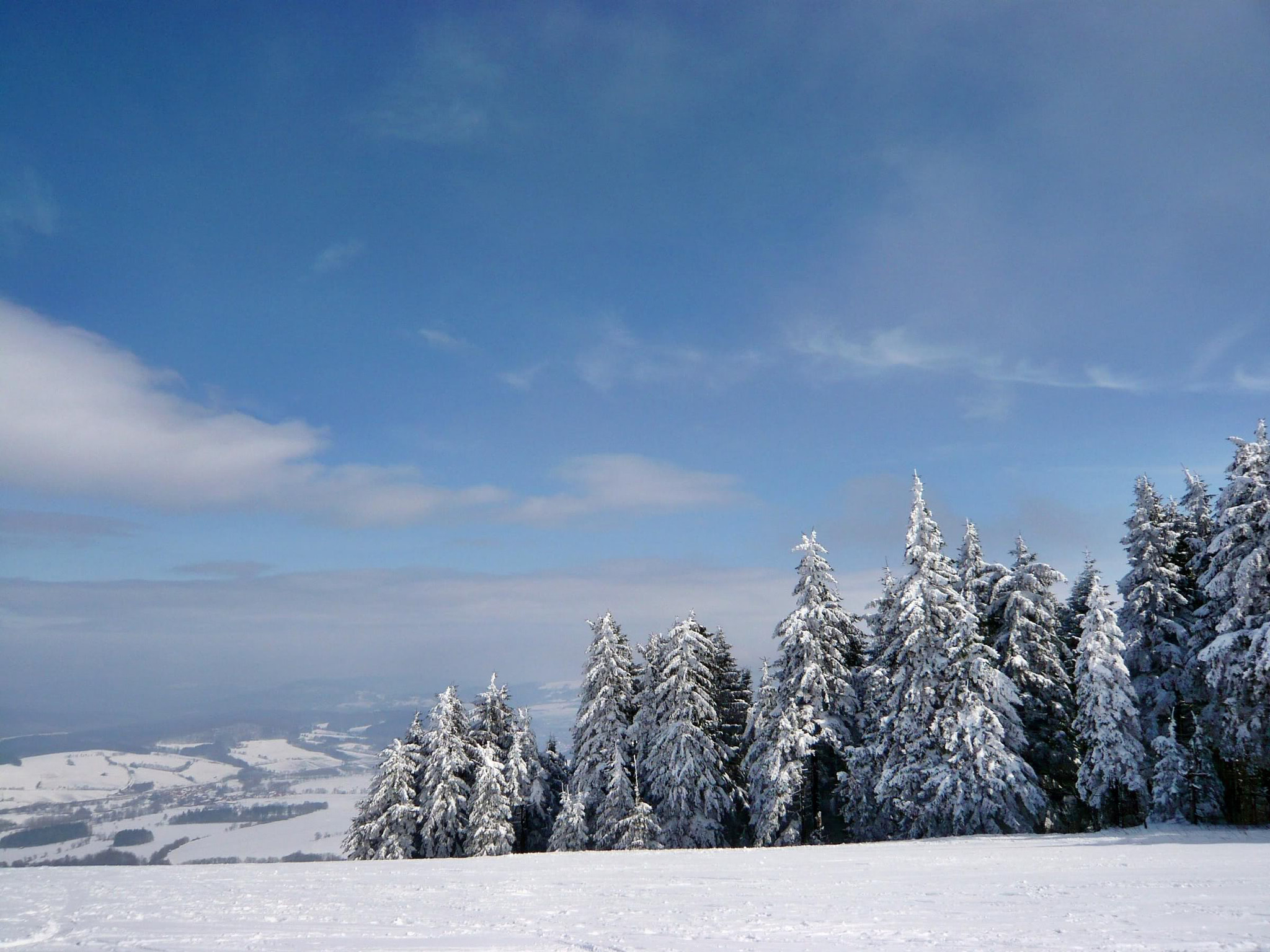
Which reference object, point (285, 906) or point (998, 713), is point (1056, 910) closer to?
point (285, 906)

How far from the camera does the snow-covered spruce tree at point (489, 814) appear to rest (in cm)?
4000

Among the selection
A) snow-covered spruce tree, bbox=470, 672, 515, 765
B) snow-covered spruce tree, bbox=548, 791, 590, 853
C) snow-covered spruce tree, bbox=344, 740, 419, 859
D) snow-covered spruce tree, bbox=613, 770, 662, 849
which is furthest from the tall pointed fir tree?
snow-covered spruce tree, bbox=344, 740, 419, 859

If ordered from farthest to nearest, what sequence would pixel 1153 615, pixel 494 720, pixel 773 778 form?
pixel 494 720 → pixel 773 778 → pixel 1153 615

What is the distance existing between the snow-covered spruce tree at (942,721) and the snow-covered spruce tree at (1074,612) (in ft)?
22.7

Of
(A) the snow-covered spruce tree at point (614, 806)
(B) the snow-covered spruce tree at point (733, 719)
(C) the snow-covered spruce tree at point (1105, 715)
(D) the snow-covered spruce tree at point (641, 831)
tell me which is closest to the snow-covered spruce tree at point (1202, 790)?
(C) the snow-covered spruce tree at point (1105, 715)

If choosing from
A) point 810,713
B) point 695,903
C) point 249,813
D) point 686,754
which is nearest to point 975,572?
point 810,713

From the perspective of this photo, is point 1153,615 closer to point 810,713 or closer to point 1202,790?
point 1202,790

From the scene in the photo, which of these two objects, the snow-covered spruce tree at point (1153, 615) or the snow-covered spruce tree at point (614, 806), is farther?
the snow-covered spruce tree at point (614, 806)

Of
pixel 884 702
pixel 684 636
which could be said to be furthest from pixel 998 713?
pixel 684 636

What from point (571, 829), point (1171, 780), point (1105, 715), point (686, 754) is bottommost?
point (571, 829)

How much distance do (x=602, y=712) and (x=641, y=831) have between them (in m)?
6.81

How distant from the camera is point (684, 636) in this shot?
42.2 m

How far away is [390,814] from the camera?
4253cm

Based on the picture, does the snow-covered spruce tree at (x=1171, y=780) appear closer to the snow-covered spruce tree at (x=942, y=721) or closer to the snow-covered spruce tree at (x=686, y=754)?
the snow-covered spruce tree at (x=942, y=721)
